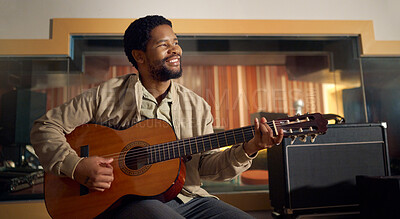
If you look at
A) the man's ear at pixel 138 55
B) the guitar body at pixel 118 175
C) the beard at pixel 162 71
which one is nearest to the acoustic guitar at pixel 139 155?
the guitar body at pixel 118 175

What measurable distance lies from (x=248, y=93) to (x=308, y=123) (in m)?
1.41

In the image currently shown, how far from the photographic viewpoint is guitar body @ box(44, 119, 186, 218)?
1.35m

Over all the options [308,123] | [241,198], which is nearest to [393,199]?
[308,123]

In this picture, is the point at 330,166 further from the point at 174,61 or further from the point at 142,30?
the point at 142,30

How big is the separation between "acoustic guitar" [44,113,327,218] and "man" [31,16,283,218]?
46 mm

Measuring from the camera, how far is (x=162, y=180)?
136 cm

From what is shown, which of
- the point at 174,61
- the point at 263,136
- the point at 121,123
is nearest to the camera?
the point at 263,136

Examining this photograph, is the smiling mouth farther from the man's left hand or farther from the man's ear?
the man's left hand

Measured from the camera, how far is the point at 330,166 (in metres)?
2.07

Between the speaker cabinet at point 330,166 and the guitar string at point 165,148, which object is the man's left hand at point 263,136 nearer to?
the guitar string at point 165,148

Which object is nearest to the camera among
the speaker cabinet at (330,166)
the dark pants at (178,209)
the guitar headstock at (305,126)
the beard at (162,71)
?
the dark pants at (178,209)

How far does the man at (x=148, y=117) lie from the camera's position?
1338 millimetres

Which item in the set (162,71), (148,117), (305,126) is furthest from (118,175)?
(305,126)

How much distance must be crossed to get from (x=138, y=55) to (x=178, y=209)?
89 centimetres
